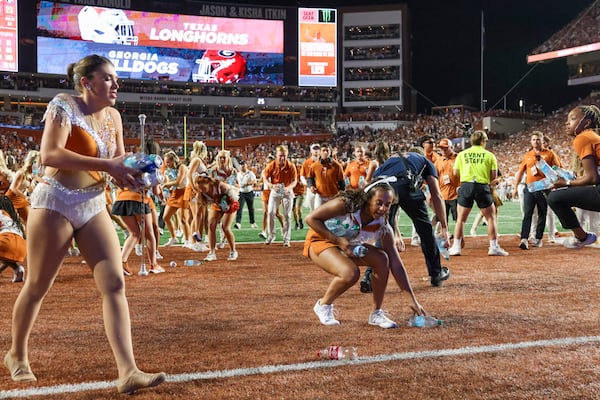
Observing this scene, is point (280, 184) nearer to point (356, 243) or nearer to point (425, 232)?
point (425, 232)

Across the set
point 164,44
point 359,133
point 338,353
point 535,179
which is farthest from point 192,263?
point 359,133

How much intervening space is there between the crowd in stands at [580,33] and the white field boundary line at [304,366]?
52.2 m

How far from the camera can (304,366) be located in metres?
4.25

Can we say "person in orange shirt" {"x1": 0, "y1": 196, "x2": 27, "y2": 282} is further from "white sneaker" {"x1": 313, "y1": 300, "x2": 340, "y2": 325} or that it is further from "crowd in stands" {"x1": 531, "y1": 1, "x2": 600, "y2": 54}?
"crowd in stands" {"x1": 531, "y1": 1, "x2": 600, "y2": 54}

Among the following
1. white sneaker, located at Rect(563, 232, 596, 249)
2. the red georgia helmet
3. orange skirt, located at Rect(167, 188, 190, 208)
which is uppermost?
the red georgia helmet

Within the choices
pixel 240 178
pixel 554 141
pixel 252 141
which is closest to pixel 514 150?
pixel 554 141

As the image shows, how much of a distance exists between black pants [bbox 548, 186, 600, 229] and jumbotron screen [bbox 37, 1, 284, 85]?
53.2 meters

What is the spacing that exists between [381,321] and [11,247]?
512cm

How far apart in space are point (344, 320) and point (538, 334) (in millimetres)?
1727

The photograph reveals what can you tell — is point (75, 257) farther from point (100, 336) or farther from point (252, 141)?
point (252, 141)

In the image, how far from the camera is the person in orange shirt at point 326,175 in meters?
11.8

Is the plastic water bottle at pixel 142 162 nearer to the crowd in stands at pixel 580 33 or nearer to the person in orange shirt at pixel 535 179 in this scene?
the person in orange shirt at pixel 535 179

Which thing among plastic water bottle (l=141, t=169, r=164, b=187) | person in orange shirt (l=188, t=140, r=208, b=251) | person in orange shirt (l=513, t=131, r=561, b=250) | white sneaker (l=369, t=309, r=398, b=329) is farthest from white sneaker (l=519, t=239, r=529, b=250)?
plastic water bottle (l=141, t=169, r=164, b=187)

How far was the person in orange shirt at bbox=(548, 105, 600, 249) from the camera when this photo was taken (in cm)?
571
